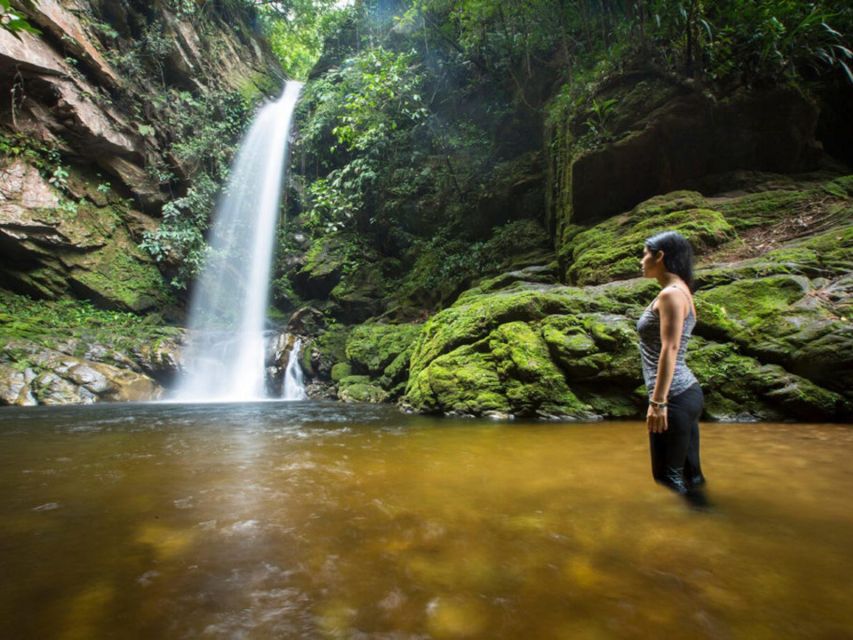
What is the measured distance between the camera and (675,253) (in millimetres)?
2395

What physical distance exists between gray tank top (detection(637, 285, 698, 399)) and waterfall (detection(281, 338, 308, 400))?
9.61 m

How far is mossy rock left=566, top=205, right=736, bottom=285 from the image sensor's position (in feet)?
23.3

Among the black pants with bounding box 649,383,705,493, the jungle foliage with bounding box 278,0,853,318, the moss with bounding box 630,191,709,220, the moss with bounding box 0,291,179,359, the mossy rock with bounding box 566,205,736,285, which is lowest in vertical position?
the black pants with bounding box 649,383,705,493

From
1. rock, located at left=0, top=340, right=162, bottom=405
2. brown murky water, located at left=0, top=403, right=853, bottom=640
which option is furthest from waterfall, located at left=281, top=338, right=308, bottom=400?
brown murky water, located at left=0, top=403, right=853, bottom=640

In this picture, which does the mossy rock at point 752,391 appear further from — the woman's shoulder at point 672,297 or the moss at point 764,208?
the moss at point 764,208

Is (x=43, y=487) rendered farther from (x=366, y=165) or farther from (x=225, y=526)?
(x=366, y=165)

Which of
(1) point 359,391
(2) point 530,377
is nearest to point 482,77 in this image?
(1) point 359,391

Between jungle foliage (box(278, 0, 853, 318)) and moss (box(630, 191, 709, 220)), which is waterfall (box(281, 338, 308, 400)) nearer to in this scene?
jungle foliage (box(278, 0, 853, 318))

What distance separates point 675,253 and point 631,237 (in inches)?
228

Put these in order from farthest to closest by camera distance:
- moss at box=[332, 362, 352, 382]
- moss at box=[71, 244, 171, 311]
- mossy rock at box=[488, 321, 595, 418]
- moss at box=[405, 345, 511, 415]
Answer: moss at box=[71, 244, 171, 311] → moss at box=[332, 362, 352, 382] → moss at box=[405, 345, 511, 415] → mossy rock at box=[488, 321, 595, 418]

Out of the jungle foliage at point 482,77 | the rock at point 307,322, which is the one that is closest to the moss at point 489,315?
the jungle foliage at point 482,77

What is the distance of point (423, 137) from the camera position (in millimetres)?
14297

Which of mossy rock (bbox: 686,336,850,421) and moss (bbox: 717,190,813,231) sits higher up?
moss (bbox: 717,190,813,231)

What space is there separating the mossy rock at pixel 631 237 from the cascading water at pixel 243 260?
9109mm
